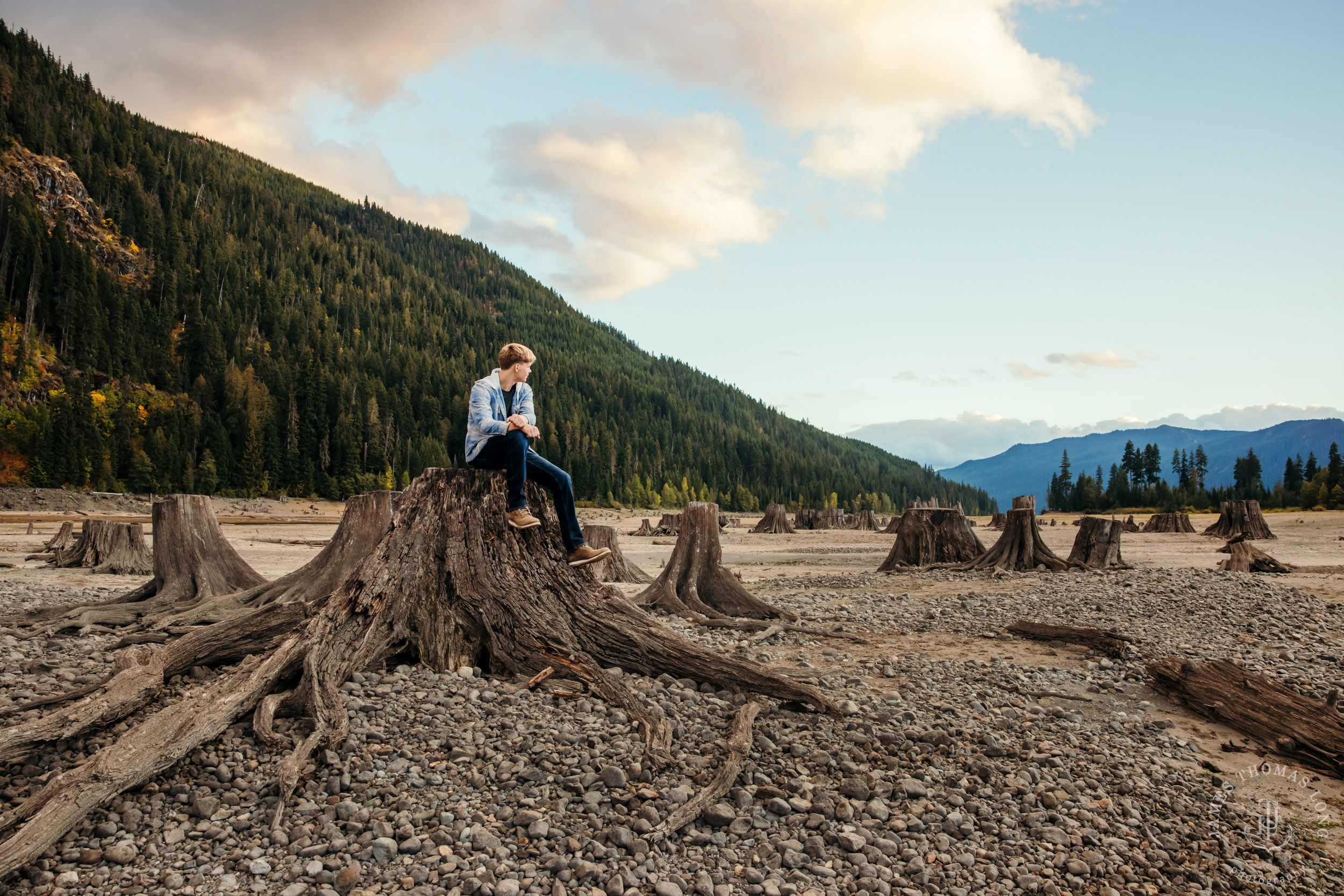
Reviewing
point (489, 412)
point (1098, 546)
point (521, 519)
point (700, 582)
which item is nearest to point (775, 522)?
point (1098, 546)

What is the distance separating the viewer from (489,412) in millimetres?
6422

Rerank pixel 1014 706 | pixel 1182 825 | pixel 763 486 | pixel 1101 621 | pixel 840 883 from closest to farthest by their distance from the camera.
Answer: pixel 840 883
pixel 1182 825
pixel 1014 706
pixel 1101 621
pixel 763 486

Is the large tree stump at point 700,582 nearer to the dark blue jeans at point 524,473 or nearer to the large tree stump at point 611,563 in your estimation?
the large tree stump at point 611,563

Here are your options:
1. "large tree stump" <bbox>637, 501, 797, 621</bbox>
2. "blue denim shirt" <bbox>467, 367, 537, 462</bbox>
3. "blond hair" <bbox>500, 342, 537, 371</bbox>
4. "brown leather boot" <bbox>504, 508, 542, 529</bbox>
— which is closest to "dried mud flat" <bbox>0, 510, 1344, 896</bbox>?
"brown leather boot" <bbox>504, 508, 542, 529</bbox>

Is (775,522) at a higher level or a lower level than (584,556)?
lower

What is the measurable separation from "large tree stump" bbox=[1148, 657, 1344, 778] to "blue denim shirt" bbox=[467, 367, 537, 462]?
664 cm

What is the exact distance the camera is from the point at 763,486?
13600 centimetres

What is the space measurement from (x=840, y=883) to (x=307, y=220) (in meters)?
206

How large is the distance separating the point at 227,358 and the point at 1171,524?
105 metres

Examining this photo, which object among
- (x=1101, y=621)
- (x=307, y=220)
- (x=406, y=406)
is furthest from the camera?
(x=307, y=220)

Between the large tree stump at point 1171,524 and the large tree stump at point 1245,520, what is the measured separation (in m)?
8.50

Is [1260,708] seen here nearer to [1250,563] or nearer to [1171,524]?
[1250,563]

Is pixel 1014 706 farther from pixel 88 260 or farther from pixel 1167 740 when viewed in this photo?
pixel 88 260

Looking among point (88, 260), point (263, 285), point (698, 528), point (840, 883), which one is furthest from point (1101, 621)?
point (263, 285)
